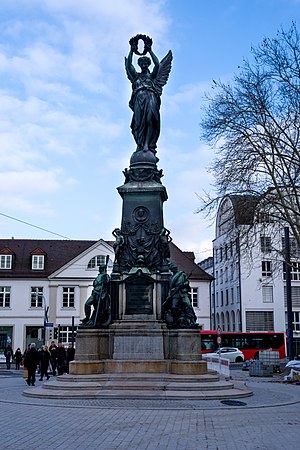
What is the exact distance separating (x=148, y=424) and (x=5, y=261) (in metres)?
44.0

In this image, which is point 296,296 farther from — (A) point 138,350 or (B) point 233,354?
(A) point 138,350

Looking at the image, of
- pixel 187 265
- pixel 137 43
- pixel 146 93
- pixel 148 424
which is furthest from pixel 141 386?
pixel 187 265

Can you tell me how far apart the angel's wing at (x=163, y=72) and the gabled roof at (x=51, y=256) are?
3161 cm

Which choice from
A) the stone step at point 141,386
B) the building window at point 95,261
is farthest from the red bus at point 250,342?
the stone step at point 141,386

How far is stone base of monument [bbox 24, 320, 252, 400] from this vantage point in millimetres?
15562

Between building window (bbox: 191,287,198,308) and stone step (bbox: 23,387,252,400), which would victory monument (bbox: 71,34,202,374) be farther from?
building window (bbox: 191,287,198,308)

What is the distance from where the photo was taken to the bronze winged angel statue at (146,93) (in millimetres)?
21219

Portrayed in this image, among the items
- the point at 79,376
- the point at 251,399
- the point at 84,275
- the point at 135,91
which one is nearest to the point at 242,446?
the point at 251,399

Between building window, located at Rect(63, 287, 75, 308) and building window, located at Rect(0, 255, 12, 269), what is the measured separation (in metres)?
5.54

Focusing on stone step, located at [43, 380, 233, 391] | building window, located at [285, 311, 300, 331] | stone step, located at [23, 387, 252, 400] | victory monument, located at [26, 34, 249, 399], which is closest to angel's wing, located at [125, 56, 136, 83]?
victory monument, located at [26, 34, 249, 399]

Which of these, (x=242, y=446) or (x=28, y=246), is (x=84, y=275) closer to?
(x=28, y=246)

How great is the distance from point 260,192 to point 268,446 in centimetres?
1917

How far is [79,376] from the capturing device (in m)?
16.8

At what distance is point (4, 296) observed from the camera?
5172 cm
